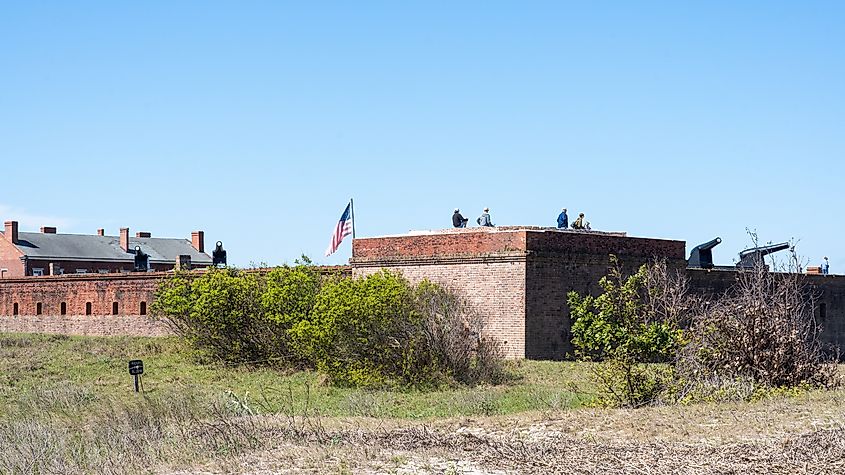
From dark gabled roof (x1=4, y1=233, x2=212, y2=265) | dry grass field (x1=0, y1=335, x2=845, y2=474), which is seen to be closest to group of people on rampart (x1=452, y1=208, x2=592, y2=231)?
dry grass field (x1=0, y1=335, x2=845, y2=474)

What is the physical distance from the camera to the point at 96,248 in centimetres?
6881

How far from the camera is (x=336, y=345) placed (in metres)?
26.2

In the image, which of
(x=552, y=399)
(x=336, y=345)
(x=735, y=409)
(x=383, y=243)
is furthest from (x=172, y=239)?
(x=735, y=409)

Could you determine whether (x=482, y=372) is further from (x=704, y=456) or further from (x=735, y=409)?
(x=704, y=456)

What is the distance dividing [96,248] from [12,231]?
5.50 meters

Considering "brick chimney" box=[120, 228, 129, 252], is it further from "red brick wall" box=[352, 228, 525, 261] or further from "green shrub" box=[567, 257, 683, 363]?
"green shrub" box=[567, 257, 683, 363]

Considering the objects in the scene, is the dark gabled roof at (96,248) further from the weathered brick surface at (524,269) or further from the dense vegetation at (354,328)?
the weathered brick surface at (524,269)

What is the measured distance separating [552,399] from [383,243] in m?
13.7

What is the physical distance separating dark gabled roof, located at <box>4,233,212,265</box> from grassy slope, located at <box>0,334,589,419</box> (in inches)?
1146

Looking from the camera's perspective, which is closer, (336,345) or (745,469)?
(745,469)

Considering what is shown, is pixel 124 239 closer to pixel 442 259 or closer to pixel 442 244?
pixel 442 244

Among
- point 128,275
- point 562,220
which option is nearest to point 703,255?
point 562,220

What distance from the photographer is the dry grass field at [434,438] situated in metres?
11.7

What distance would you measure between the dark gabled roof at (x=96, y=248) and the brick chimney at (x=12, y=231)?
16.7 inches
